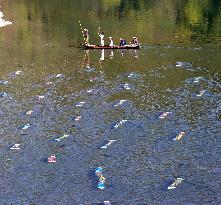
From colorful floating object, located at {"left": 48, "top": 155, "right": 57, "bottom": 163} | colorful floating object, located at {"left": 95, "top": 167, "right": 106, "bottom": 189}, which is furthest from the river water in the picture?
colorful floating object, located at {"left": 48, "top": 155, "right": 57, "bottom": 163}

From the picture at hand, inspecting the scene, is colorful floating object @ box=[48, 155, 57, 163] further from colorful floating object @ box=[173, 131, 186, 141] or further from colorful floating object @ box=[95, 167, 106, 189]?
colorful floating object @ box=[173, 131, 186, 141]

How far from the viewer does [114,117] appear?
5438 centimetres

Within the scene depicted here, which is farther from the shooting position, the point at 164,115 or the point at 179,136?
the point at 164,115

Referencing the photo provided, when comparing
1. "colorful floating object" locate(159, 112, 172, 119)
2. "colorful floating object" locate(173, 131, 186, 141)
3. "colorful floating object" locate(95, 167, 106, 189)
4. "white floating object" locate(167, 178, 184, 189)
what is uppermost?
"colorful floating object" locate(159, 112, 172, 119)

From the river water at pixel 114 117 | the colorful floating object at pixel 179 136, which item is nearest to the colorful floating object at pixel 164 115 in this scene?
the river water at pixel 114 117

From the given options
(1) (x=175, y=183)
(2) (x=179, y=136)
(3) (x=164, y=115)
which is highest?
(3) (x=164, y=115)

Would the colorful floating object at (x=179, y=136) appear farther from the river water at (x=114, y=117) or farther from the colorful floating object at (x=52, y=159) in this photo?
the colorful floating object at (x=52, y=159)

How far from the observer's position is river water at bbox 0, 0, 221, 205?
131 ft

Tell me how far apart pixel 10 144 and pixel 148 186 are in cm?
1508

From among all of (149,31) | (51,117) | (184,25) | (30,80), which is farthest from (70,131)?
(184,25)

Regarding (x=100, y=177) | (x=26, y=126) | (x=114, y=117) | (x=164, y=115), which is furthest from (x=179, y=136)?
(x=26, y=126)

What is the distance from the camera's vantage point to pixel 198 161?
4350 cm

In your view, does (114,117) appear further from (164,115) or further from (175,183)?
(175,183)

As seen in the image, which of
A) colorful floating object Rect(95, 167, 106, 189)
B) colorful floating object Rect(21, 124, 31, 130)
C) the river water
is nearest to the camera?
colorful floating object Rect(95, 167, 106, 189)
